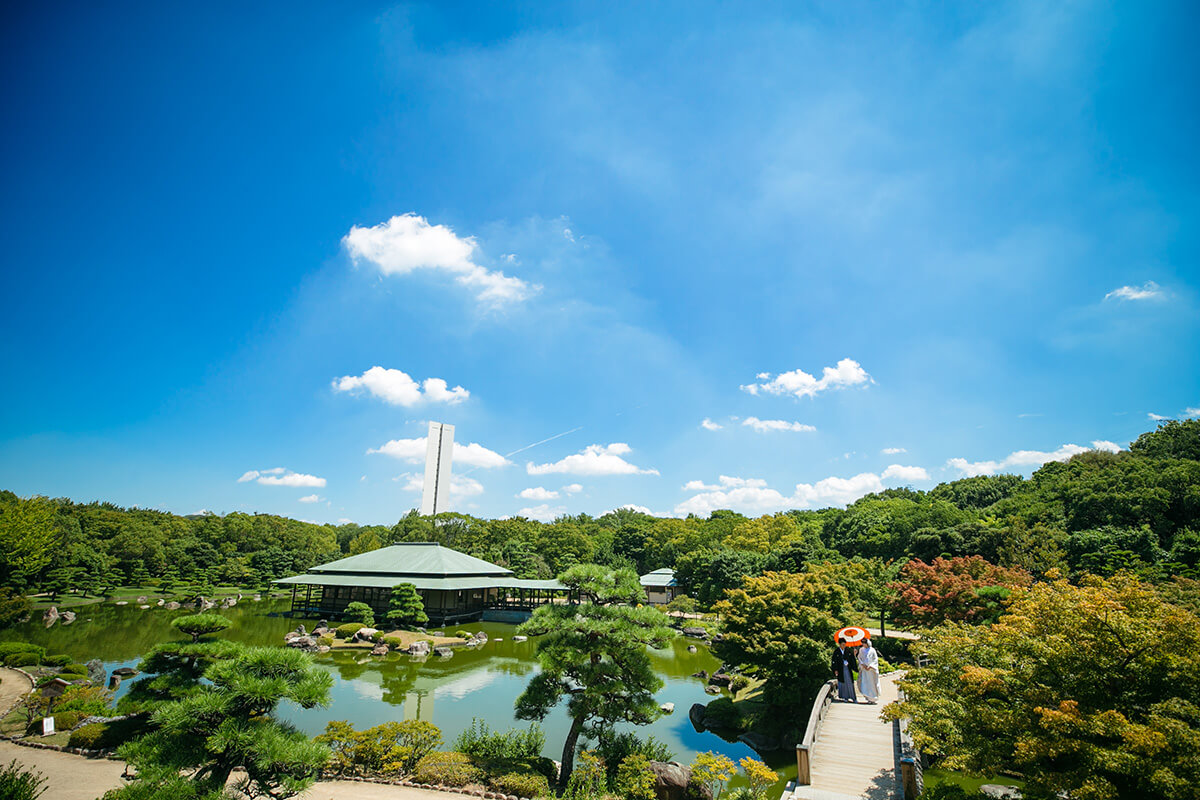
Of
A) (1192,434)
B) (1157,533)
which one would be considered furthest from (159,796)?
(1192,434)

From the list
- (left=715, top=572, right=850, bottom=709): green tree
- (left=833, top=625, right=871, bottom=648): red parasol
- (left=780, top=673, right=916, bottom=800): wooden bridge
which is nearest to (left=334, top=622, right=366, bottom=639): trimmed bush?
(left=715, top=572, right=850, bottom=709): green tree

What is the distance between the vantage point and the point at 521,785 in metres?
9.56

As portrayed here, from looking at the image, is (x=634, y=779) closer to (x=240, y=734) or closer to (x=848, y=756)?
(x=848, y=756)

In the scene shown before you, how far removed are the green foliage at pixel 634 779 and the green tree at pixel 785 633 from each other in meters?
5.33

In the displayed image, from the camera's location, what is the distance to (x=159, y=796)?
586 cm

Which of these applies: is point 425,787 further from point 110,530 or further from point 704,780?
point 110,530

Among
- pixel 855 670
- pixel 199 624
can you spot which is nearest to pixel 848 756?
pixel 855 670

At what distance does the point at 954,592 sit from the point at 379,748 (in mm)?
17507

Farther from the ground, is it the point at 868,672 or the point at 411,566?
the point at 868,672

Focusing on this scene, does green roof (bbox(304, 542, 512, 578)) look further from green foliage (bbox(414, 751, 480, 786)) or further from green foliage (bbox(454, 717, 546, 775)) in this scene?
green foliage (bbox(414, 751, 480, 786))

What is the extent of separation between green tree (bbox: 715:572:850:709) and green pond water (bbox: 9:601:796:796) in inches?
70.2

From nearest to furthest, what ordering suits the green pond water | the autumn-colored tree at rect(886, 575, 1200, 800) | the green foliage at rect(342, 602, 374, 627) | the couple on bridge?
the autumn-colored tree at rect(886, 575, 1200, 800) < the couple on bridge < the green pond water < the green foliage at rect(342, 602, 374, 627)

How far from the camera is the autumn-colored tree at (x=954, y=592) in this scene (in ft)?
55.8

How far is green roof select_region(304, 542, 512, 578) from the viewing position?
32.4 meters
